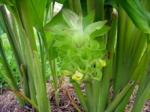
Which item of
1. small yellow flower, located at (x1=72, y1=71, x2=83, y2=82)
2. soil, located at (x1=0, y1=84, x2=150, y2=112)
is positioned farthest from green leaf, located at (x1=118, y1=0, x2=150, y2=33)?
soil, located at (x1=0, y1=84, x2=150, y2=112)

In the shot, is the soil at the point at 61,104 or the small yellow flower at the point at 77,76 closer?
the small yellow flower at the point at 77,76

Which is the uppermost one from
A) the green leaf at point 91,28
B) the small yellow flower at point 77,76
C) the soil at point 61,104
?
the green leaf at point 91,28

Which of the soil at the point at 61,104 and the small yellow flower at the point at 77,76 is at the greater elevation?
the small yellow flower at the point at 77,76

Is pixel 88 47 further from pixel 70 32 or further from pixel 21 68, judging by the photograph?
pixel 21 68

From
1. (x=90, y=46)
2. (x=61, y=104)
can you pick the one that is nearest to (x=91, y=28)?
(x=90, y=46)

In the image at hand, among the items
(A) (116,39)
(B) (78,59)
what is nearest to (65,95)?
(A) (116,39)

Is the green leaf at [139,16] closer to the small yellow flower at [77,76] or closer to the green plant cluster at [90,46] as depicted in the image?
the green plant cluster at [90,46]

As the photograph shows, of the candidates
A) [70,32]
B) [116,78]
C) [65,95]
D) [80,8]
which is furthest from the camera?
[65,95]

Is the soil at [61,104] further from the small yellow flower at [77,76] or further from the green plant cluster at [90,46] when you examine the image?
Result: the small yellow flower at [77,76]

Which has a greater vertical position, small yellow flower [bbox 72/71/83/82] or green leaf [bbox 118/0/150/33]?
green leaf [bbox 118/0/150/33]

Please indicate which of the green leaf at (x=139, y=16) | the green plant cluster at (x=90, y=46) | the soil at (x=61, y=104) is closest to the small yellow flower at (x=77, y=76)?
the green plant cluster at (x=90, y=46)

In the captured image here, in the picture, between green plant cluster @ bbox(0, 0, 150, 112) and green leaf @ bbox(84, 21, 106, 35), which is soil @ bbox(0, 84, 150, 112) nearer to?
green plant cluster @ bbox(0, 0, 150, 112)
